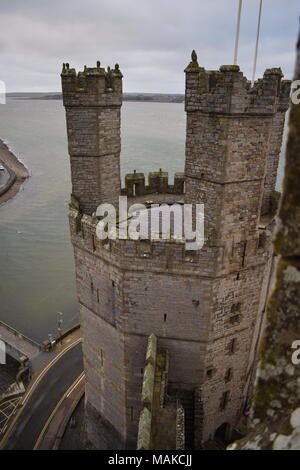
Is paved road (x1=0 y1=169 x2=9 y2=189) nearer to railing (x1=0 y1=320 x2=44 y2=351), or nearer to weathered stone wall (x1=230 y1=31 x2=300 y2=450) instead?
railing (x1=0 y1=320 x2=44 y2=351)

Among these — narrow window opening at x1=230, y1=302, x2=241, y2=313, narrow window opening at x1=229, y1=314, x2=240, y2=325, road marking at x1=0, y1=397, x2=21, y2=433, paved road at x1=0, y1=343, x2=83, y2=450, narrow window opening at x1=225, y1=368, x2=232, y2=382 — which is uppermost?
narrow window opening at x1=230, y1=302, x2=241, y2=313

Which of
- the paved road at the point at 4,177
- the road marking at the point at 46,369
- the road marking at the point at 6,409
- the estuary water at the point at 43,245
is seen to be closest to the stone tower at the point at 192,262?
the road marking at the point at 6,409

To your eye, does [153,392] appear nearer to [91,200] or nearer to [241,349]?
[241,349]

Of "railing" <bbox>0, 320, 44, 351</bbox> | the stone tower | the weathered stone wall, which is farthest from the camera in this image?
"railing" <bbox>0, 320, 44, 351</bbox>

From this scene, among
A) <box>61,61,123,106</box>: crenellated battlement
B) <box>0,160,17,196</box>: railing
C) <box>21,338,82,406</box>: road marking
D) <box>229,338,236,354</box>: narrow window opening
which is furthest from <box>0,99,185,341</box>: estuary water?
<box>61,61,123,106</box>: crenellated battlement

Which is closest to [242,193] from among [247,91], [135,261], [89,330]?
[247,91]

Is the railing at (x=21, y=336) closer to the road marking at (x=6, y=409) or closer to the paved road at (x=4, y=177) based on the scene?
the road marking at (x=6, y=409)
